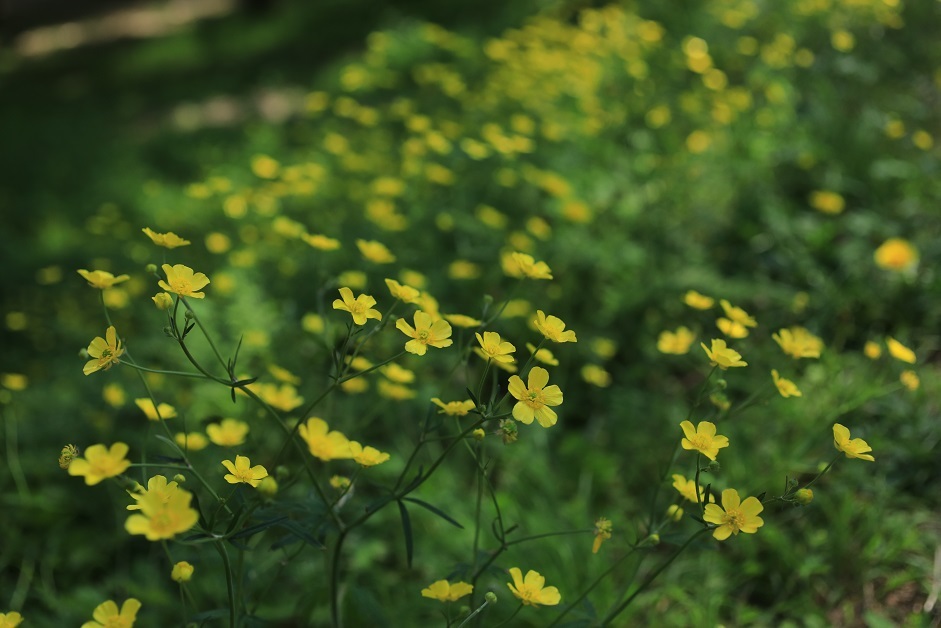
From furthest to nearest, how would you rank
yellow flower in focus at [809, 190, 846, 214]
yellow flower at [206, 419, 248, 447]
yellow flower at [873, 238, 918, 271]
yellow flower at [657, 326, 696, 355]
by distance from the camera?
yellow flower in focus at [809, 190, 846, 214] < yellow flower at [873, 238, 918, 271] < yellow flower at [657, 326, 696, 355] < yellow flower at [206, 419, 248, 447]

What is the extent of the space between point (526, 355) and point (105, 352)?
4.94ft

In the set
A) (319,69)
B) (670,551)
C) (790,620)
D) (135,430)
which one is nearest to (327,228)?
(135,430)

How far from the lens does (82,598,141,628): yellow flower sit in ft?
3.55

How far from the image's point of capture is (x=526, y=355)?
249 cm

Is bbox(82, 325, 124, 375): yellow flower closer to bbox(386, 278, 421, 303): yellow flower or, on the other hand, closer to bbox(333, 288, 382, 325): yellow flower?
bbox(333, 288, 382, 325): yellow flower

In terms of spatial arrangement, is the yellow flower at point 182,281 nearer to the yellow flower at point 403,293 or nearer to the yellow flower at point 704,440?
the yellow flower at point 403,293

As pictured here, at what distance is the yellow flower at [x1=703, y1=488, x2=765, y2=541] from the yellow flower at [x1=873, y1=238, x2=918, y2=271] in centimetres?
158

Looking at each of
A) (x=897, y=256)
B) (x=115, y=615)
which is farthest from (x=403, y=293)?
(x=897, y=256)

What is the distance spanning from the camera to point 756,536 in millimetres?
1880

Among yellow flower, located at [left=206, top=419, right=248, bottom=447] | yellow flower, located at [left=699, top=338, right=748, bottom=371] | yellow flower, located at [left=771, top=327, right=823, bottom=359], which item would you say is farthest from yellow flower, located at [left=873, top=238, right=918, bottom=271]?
yellow flower, located at [left=206, top=419, right=248, bottom=447]

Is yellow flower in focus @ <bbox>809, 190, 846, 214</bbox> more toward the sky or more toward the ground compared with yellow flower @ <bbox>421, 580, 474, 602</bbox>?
more toward the ground

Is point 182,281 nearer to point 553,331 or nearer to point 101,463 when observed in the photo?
point 101,463

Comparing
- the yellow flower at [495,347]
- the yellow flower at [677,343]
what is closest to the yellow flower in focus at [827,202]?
the yellow flower at [677,343]

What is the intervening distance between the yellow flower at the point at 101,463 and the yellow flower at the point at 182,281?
0.25 metres
